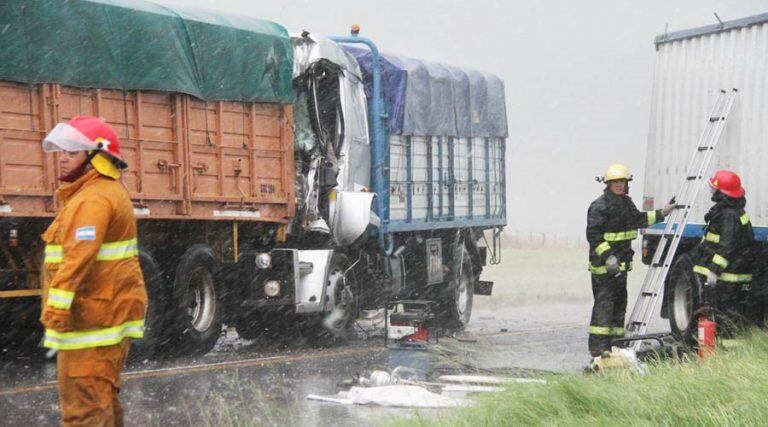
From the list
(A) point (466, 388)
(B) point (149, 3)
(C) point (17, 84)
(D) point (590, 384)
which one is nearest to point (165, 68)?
(B) point (149, 3)

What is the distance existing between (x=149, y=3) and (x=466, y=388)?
5974mm

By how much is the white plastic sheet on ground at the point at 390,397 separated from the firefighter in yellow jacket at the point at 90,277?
3140 millimetres

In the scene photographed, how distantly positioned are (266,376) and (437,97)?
730 cm

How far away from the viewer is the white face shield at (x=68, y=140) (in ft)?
22.7

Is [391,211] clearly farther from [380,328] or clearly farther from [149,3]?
[149,3]

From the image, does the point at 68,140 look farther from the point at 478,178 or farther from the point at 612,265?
the point at 478,178

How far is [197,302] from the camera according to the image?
14805 millimetres

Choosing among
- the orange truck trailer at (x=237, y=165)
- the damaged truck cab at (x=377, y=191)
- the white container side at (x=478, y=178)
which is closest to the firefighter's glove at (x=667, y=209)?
the damaged truck cab at (x=377, y=191)

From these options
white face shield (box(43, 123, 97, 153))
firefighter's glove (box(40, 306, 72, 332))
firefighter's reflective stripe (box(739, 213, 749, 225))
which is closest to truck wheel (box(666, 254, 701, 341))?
firefighter's reflective stripe (box(739, 213, 749, 225))

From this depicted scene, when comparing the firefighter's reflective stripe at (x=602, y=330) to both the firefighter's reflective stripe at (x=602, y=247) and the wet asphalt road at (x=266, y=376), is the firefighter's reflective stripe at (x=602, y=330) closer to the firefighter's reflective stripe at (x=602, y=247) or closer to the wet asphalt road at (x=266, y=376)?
the wet asphalt road at (x=266, y=376)

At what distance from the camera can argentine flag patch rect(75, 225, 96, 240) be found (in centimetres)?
682

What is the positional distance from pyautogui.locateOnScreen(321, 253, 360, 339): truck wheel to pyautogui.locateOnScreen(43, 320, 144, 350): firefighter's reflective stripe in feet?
30.2

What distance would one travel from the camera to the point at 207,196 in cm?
1448

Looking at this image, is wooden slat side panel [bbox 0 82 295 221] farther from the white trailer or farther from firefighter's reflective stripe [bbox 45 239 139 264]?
firefighter's reflective stripe [bbox 45 239 139 264]
